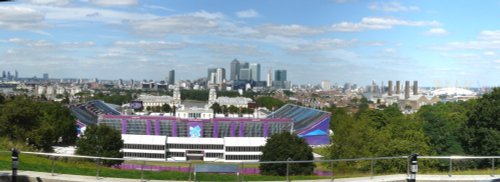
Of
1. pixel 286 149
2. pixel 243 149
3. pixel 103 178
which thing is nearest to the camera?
pixel 103 178

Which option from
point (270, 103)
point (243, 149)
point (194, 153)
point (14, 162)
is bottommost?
point (194, 153)

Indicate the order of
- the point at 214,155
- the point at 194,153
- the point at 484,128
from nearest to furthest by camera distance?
the point at 484,128, the point at 194,153, the point at 214,155

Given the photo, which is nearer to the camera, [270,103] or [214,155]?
[214,155]

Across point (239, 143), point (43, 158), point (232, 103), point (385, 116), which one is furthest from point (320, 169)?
point (232, 103)

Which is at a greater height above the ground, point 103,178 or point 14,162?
point 14,162

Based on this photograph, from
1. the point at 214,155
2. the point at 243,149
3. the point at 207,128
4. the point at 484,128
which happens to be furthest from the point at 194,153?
the point at 484,128

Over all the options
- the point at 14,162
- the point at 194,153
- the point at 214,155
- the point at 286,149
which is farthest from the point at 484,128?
the point at 214,155

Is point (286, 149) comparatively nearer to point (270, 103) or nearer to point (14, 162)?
point (14, 162)

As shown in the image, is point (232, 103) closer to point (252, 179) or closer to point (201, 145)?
point (201, 145)

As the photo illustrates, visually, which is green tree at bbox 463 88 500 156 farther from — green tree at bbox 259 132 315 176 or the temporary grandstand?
the temporary grandstand

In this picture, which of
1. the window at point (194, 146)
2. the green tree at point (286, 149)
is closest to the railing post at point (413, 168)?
the green tree at point (286, 149)

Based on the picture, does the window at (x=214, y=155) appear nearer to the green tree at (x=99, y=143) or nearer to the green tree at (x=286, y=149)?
the green tree at (x=99, y=143)

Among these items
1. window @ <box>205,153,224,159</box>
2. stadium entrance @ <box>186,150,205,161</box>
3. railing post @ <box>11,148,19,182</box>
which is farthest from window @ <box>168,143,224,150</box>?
railing post @ <box>11,148,19,182</box>

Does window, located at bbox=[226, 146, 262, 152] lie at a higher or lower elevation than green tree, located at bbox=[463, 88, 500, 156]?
lower
